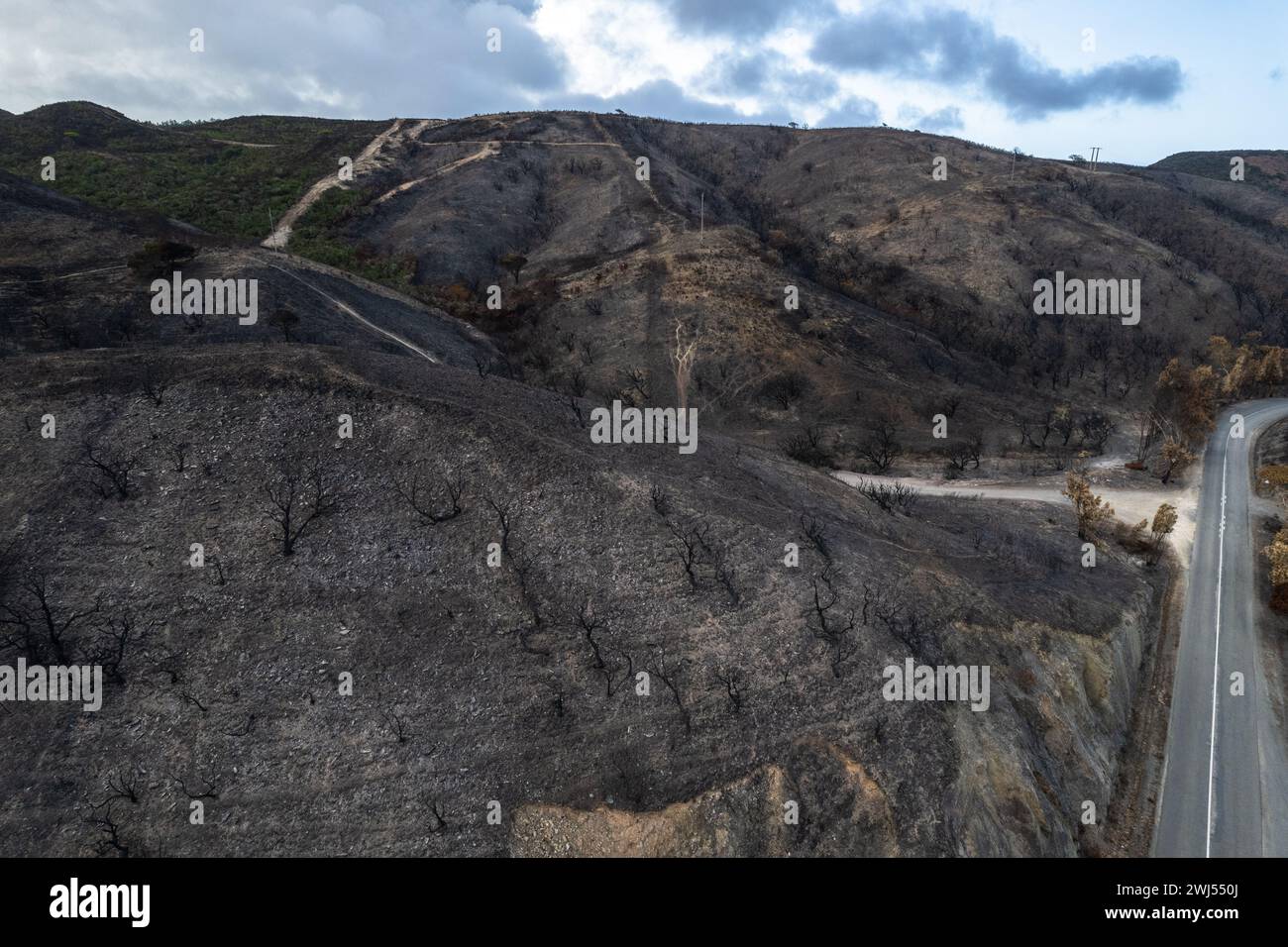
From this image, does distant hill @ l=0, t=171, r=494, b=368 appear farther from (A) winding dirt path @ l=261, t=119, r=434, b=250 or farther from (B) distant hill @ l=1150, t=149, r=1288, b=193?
(B) distant hill @ l=1150, t=149, r=1288, b=193

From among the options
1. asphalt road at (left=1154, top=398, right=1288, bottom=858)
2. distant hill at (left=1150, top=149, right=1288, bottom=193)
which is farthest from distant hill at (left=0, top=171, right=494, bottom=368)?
distant hill at (left=1150, top=149, right=1288, bottom=193)

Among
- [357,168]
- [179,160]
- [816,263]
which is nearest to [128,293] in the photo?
[357,168]

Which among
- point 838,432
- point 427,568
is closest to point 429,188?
point 838,432

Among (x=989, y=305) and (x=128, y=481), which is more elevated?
(x=989, y=305)

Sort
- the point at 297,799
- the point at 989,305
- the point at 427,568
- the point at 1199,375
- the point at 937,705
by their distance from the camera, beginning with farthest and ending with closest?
the point at 989,305 < the point at 1199,375 < the point at 427,568 < the point at 937,705 < the point at 297,799

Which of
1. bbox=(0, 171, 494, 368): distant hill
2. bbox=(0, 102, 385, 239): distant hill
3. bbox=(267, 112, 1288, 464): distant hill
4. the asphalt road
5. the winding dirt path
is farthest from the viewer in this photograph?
bbox=(0, 102, 385, 239): distant hill

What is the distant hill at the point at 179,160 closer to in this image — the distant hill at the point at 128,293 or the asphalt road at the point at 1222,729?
the distant hill at the point at 128,293
